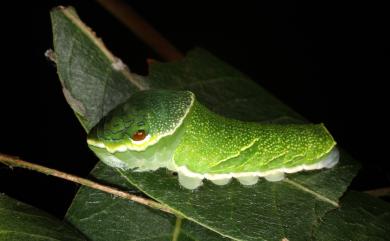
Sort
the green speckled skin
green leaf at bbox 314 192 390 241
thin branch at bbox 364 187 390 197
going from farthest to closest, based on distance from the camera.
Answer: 1. thin branch at bbox 364 187 390 197
2. the green speckled skin
3. green leaf at bbox 314 192 390 241

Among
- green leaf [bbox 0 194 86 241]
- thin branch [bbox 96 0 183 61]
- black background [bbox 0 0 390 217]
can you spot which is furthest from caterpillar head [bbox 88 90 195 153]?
thin branch [bbox 96 0 183 61]

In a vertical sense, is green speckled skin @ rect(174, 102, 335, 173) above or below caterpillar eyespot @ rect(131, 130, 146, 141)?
above

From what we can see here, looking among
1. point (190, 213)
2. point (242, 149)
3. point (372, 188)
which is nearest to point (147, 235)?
point (190, 213)

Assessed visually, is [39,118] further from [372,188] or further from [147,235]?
[372,188]

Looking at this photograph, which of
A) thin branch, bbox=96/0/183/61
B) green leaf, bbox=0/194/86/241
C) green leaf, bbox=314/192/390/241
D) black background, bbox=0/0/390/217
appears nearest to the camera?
green leaf, bbox=0/194/86/241

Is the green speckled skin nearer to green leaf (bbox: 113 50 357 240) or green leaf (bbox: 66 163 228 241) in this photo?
green leaf (bbox: 113 50 357 240)

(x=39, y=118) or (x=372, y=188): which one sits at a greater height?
(x=372, y=188)
